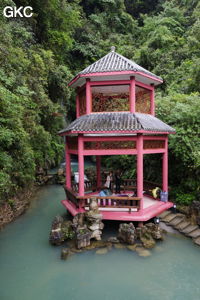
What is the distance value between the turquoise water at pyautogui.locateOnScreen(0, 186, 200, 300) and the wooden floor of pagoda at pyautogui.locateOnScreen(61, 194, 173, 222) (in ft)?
3.47

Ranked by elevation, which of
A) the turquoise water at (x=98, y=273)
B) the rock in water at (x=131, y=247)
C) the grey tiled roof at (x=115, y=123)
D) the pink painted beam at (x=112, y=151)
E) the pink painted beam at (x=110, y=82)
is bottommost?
the turquoise water at (x=98, y=273)

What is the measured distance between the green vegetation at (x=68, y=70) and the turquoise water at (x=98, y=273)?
2.53 meters

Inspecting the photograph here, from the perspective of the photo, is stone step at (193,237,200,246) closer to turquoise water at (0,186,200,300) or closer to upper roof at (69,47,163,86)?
turquoise water at (0,186,200,300)

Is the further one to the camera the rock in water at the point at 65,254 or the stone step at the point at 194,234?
the stone step at the point at 194,234

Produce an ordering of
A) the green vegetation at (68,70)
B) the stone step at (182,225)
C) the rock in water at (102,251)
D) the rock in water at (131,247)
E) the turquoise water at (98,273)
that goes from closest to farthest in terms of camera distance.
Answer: the turquoise water at (98,273) < the rock in water at (102,251) < the rock in water at (131,247) < the stone step at (182,225) < the green vegetation at (68,70)

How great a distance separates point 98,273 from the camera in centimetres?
590

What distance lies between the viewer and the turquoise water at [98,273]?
5.20 metres

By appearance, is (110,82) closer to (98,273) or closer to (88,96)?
(88,96)

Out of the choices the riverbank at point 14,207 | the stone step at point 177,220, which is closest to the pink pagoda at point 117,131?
the stone step at point 177,220

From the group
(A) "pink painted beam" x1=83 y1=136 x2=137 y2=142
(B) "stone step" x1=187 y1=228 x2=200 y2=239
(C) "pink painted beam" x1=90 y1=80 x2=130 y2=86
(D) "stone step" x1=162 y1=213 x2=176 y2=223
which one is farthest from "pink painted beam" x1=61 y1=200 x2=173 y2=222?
(C) "pink painted beam" x1=90 y1=80 x2=130 y2=86

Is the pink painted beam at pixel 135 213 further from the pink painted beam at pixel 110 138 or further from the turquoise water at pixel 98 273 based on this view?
the pink painted beam at pixel 110 138

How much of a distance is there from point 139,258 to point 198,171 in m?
4.45

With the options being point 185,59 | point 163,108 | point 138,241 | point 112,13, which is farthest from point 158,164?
point 112,13

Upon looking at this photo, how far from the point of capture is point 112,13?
29062mm
